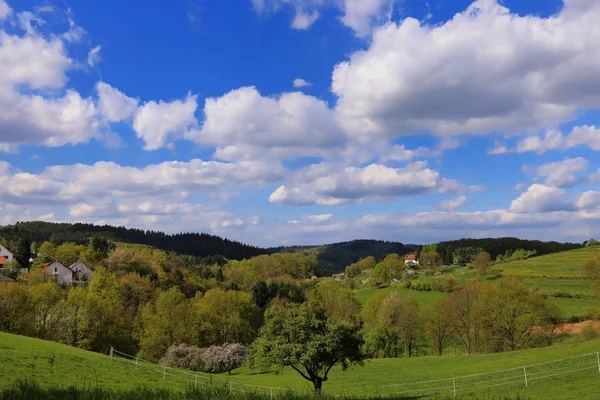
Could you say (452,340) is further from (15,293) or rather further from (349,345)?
(15,293)

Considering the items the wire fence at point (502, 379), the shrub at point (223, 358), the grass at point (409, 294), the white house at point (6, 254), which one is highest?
the white house at point (6, 254)

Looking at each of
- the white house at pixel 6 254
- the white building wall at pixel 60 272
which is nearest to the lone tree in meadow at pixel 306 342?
the white building wall at pixel 60 272

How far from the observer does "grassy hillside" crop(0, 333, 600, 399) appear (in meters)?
29.3

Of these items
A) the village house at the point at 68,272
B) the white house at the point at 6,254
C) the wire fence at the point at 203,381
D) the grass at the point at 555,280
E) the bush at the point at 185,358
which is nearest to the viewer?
the wire fence at the point at 203,381

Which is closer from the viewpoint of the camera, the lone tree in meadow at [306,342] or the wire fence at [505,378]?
the lone tree in meadow at [306,342]

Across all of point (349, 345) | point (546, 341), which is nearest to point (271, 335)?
point (349, 345)

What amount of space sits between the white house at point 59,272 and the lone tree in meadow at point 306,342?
87591 millimetres

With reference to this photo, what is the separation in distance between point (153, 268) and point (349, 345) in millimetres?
96431

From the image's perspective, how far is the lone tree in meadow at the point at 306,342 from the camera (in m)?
32.9

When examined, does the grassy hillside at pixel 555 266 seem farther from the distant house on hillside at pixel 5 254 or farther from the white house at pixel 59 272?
the distant house on hillside at pixel 5 254

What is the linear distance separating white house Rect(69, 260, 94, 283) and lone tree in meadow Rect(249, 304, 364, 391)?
88.9 m

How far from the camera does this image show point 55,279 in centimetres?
9975

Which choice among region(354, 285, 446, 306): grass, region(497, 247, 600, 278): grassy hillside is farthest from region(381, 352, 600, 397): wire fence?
region(497, 247, 600, 278): grassy hillside

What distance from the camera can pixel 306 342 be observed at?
33.6 meters
